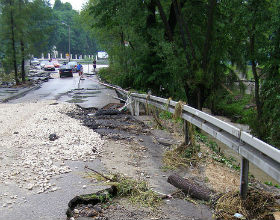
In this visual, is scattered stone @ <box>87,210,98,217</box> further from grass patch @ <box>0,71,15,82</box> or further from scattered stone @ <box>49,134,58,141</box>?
grass patch @ <box>0,71,15,82</box>

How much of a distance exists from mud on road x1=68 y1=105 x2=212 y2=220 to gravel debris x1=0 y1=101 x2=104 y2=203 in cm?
48

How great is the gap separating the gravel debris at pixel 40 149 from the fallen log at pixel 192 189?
1.94m

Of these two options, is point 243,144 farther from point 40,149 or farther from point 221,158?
point 40,149

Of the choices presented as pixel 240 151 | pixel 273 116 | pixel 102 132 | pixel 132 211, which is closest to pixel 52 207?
pixel 132 211

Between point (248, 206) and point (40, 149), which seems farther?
point (40, 149)

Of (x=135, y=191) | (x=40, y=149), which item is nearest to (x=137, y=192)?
(x=135, y=191)

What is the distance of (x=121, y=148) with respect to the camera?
7.41 metres

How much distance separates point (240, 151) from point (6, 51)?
1120 inches

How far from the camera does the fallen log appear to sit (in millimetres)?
4707

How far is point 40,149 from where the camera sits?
681cm

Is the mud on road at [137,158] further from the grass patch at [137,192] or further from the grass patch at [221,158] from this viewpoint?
the grass patch at [221,158]

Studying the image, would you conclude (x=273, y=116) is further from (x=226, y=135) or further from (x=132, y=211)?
(x=132, y=211)

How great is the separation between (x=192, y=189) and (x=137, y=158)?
2101mm

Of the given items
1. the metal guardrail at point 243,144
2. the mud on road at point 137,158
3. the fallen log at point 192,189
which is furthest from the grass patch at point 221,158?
the fallen log at point 192,189
